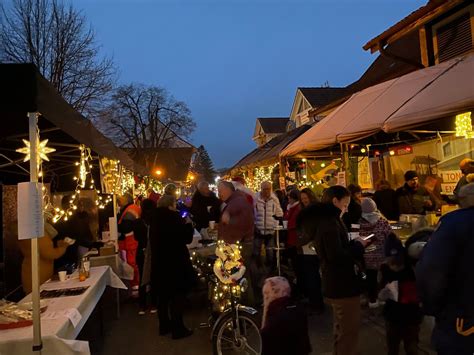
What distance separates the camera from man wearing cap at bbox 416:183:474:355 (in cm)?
251

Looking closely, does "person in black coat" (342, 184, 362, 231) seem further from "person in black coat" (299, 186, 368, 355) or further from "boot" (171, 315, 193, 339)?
"person in black coat" (299, 186, 368, 355)

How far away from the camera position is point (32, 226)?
3156mm

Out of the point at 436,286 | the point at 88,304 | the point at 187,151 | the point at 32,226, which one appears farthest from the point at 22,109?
the point at 187,151

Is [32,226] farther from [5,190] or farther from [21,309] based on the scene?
[5,190]

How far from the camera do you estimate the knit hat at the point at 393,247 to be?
381cm

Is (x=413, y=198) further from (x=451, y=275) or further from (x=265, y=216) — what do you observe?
(x=451, y=275)

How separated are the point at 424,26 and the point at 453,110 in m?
5.17

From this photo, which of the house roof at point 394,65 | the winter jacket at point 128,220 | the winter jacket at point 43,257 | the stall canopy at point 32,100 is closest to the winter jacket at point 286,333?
the stall canopy at point 32,100

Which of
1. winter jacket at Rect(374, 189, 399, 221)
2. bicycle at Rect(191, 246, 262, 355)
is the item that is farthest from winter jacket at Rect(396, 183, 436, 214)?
bicycle at Rect(191, 246, 262, 355)

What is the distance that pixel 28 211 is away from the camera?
3.16 metres

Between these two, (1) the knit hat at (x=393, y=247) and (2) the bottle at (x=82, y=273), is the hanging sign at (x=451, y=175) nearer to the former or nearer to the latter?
(1) the knit hat at (x=393, y=247)

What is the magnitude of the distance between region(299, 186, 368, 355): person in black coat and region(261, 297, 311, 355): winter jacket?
750 millimetres

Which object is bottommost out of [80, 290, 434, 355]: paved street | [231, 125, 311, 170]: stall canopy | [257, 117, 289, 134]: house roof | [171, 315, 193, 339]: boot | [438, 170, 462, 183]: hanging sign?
[80, 290, 434, 355]: paved street

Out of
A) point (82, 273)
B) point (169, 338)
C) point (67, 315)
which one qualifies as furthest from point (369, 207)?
point (82, 273)
